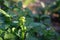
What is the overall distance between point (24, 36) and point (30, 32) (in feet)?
0.24

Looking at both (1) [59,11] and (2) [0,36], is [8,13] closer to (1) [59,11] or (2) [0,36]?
(2) [0,36]

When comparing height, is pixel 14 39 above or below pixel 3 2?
below

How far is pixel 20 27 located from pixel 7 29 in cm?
13

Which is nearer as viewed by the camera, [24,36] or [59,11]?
[24,36]

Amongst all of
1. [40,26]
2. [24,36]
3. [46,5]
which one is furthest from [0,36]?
[46,5]

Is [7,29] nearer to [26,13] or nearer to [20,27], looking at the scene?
[20,27]

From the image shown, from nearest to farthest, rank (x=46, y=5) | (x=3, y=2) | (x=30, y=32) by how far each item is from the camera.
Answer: (x=30, y=32)
(x=3, y=2)
(x=46, y=5)

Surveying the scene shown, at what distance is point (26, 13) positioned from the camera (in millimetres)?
2639

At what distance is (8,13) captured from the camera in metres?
2.33

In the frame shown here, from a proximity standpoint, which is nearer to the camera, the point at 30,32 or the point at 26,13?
the point at 30,32

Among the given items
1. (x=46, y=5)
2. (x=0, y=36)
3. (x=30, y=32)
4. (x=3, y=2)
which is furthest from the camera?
(x=46, y=5)

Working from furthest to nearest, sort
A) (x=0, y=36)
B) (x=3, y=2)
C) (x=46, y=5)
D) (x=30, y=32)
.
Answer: (x=46, y=5) → (x=3, y=2) → (x=30, y=32) → (x=0, y=36)

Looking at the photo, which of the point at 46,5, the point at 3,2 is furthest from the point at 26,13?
the point at 46,5

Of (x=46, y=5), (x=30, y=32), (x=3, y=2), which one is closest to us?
(x=30, y=32)
